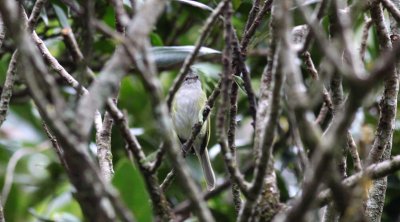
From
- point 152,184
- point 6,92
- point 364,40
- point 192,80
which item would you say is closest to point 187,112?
point 192,80

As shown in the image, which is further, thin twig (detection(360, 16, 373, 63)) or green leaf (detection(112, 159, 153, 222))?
thin twig (detection(360, 16, 373, 63))

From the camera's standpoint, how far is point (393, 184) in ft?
11.8

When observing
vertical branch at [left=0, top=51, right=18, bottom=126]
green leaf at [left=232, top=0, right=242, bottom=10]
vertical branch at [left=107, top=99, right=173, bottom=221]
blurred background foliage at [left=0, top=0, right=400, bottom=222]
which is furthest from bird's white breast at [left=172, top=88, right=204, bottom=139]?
vertical branch at [left=107, top=99, right=173, bottom=221]

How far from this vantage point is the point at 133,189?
1.69 metres

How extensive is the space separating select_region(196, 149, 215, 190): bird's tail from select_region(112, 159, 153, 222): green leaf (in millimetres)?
2030

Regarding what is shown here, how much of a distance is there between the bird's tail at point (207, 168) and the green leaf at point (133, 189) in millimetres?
2030

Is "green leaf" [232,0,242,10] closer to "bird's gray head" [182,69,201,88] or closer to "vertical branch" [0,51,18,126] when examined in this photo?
"vertical branch" [0,51,18,126]

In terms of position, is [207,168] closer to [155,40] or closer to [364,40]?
[155,40]

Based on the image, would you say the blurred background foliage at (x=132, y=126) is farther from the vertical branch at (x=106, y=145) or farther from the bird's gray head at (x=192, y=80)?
the vertical branch at (x=106, y=145)

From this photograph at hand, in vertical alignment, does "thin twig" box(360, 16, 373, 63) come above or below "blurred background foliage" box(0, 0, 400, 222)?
below

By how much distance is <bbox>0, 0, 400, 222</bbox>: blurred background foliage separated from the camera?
362 centimetres

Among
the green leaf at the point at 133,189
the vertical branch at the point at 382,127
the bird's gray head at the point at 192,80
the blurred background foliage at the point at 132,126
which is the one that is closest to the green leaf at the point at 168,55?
the blurred background foliage at the point at 132,126

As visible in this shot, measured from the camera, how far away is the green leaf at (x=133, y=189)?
1.69 meters

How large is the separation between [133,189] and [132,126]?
104 inches
